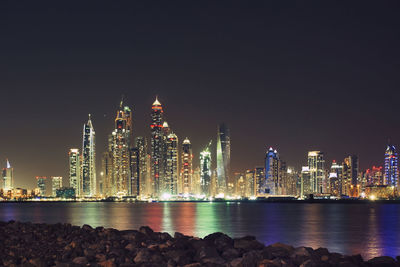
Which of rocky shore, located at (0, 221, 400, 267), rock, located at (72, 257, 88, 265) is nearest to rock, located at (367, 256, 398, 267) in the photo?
rocky shore, located at (0, 221, 400, 267)

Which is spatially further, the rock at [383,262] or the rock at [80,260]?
the rock at [80,260]

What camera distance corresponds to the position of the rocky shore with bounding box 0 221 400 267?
48.9 ft

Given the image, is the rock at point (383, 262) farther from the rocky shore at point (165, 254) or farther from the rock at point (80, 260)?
the rock at point (80, 260)

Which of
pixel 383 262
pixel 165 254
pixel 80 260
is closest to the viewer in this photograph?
pixel 383 262

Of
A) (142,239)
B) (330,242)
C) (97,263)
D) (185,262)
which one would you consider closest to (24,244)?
(142,239)

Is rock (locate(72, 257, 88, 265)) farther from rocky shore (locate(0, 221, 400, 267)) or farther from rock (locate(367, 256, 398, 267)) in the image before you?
rock (locate(367, 256, 398, 267))

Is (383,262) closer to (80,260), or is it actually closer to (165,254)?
(165,254)

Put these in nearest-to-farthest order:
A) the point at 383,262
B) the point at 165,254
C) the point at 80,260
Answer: the point at 383,262 < the point at 80,260 < the point at 165,254

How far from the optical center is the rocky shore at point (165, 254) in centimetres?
1489

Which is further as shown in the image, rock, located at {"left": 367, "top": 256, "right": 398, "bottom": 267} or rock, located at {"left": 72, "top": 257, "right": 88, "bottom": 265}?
rock, located at {"left": 72, "top": 257, "right": 88, "bottom": 265}

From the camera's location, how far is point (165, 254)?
16391 millimetres

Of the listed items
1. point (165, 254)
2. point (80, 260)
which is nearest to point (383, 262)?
point (165, 254)

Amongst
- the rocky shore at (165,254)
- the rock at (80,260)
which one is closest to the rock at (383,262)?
the rocky shore at (165,254)

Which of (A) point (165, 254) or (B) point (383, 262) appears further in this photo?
(A) point (165, 254)
